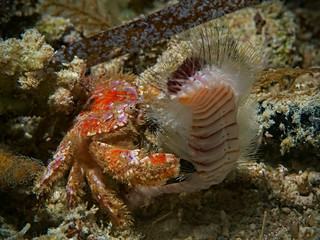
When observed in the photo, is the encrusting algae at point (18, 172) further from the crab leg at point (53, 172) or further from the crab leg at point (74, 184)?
the crab leg at point (74, 184)

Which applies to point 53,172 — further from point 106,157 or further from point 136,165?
point 136,165

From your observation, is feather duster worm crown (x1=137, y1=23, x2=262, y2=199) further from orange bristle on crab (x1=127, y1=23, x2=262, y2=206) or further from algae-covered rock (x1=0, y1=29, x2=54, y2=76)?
algae-covered rock (x1=0, y1=29, x2=54, y2=76)

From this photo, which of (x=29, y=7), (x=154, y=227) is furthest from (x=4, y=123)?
(x=154, y=227)

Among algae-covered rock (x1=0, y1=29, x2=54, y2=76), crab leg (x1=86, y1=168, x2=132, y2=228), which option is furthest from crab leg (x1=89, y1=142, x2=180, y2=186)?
algae-covered rock (x1=0, y1=29, x2=54, y2=76)

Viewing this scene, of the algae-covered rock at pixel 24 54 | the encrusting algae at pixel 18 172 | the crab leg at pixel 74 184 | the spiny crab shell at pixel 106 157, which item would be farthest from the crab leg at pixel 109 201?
the algae-covered rock at pixel 24 54

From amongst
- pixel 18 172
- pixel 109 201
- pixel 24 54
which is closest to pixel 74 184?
pixel 109 201

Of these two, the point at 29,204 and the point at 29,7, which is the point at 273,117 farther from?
the point at 29,7
